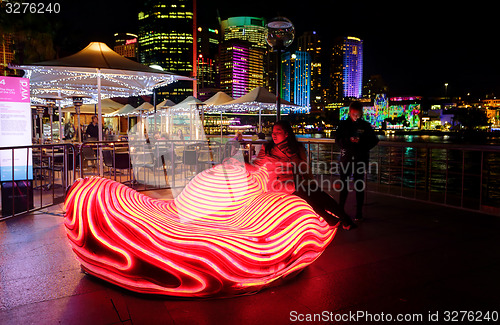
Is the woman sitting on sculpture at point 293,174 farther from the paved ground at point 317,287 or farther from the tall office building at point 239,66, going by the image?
the tall office building at point 239,66

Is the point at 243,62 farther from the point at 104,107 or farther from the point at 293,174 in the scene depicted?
the point at 293,174

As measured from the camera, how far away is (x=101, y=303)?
10.1ft

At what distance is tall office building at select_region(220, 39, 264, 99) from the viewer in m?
54.3

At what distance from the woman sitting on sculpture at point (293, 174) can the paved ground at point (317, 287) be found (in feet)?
2.04

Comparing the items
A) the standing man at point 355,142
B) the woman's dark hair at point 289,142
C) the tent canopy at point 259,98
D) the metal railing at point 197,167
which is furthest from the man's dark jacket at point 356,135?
the tent canopy at point 259,98

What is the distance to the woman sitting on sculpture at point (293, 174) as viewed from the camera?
144 inches

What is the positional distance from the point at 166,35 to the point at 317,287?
142 ft

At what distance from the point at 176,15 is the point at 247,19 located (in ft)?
178

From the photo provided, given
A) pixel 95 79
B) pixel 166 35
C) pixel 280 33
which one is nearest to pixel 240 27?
pixel 166 35

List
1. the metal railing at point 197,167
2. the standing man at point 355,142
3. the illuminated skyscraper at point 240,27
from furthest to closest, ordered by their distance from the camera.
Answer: the illuminated skyscraper at point 240,27 < the metal railing at point 197,167 < the standing man at point 355,142

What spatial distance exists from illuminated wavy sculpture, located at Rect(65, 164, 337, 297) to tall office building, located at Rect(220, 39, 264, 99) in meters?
48.5

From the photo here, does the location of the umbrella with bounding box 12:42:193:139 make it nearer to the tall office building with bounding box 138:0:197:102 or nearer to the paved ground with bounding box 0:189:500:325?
the paved ground with bounding box 0:189:500:325

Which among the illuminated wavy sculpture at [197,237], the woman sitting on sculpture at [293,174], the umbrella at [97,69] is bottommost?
the illuminated wavy sculpture at [197,237]

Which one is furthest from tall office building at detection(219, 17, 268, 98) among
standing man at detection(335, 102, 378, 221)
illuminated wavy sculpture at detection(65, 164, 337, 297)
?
illuminated wavy sculpture at detection(65, 164, 337, 297)
